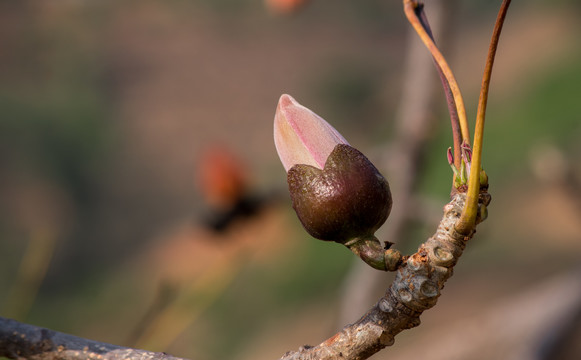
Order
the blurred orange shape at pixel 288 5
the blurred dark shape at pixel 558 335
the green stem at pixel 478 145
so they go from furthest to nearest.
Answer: the blurred dark shape at pixel 558 335 → the blurred orange shape at pixel 288 5 → the green stem at pixel 478 145

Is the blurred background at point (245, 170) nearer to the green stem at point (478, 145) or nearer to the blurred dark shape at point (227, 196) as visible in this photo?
the blurred dark shape at point (227, 196)

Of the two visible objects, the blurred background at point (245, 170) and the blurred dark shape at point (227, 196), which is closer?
the blurred dark shape at point (227, 196)

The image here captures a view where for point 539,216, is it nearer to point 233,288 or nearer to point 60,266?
point 233,288

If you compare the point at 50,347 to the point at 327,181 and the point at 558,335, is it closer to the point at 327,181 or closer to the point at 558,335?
the point at 327,181

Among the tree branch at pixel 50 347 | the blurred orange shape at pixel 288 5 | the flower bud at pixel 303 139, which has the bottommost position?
the tree branch at pixel 50 347

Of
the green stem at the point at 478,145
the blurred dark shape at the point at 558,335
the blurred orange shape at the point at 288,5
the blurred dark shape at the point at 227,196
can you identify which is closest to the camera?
the green stem at the point at 478,145

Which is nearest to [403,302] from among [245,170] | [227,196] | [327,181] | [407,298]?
[407,298]

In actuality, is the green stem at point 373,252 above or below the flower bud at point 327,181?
below

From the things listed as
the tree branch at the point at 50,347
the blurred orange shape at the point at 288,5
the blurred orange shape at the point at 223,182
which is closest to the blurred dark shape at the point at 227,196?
the blurred orange shape at the point at 223,182
